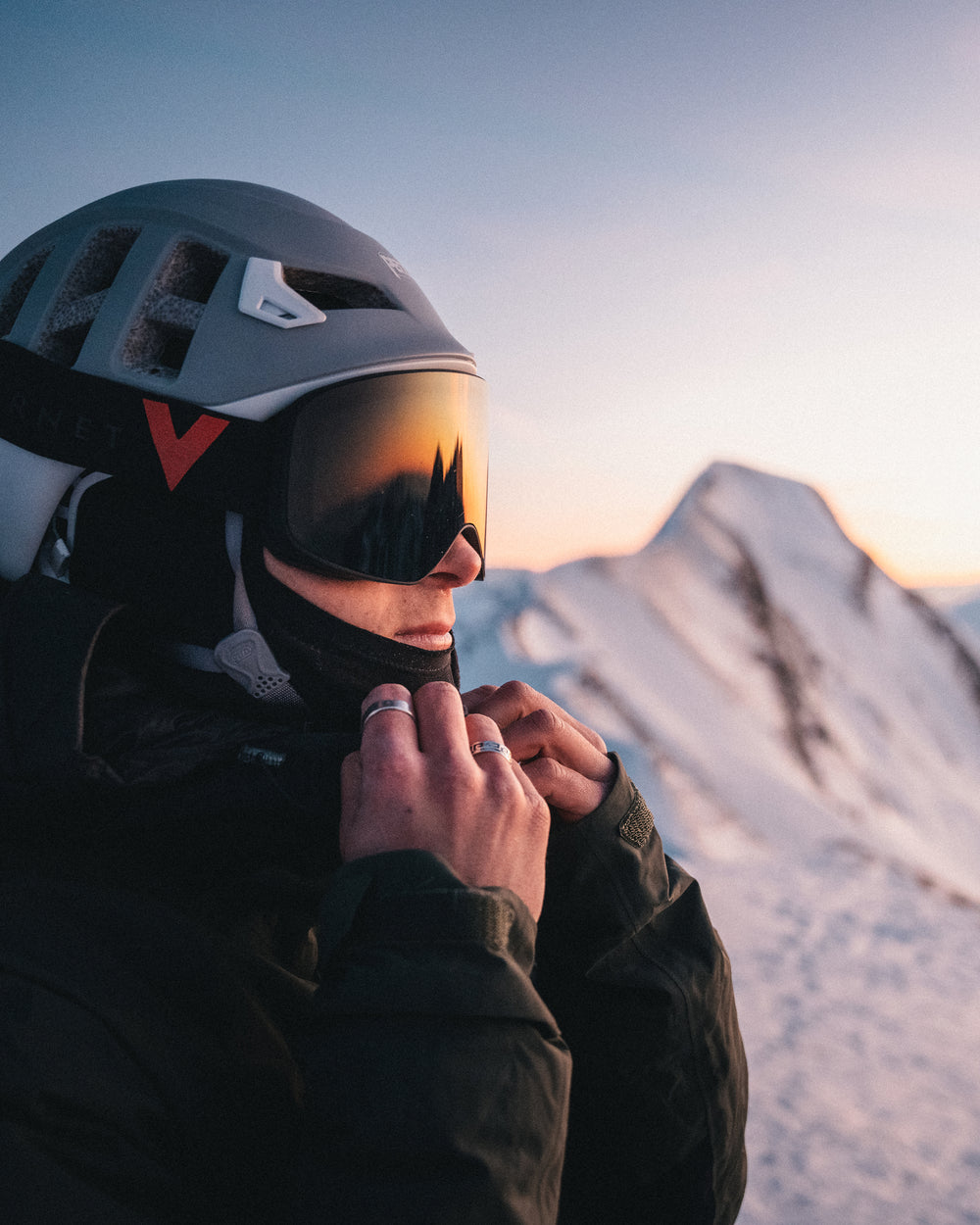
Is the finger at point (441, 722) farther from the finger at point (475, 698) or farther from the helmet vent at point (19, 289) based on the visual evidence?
the helmet vent at point (19, 289)

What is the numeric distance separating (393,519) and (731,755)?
584cm

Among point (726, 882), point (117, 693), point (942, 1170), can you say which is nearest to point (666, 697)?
point (726, 882)

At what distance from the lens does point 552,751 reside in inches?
63.1

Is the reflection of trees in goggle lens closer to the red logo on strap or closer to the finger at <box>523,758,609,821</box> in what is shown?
the red logo on strap

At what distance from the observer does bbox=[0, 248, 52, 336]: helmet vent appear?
6.36 feet

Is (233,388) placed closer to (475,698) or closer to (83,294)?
(83,294)

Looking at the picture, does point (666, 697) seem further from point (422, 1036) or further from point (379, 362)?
point (422, 1036)

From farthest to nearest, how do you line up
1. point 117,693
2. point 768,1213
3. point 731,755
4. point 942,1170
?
point 731,755 → point 942,1170 → point 768,1213 → point 117,693

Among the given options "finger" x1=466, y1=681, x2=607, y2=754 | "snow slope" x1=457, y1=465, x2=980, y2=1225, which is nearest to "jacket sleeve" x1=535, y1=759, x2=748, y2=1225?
"finger" x1=466, y1=681, x2=607, y2=754

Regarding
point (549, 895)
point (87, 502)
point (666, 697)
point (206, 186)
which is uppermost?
point (206, 186)

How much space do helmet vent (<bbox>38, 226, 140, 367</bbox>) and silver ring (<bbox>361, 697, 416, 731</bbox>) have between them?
108 centimetres

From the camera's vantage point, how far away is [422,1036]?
0.92 meters

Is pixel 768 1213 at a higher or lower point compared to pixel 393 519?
lower

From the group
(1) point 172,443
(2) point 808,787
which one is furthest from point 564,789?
(2) point 808,787
